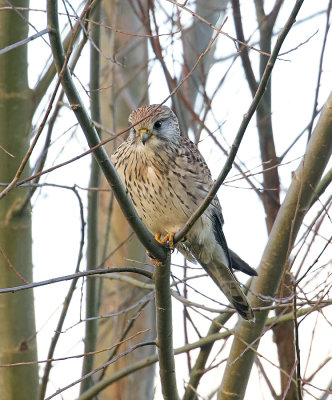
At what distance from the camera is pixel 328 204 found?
3.24 meters

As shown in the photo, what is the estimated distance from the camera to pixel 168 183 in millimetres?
3811

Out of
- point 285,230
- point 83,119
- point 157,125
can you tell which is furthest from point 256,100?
point 157,125

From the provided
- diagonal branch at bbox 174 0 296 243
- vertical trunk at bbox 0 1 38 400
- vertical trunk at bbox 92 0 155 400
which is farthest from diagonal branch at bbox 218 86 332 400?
vertical trunk at bbox 92 0 155 400

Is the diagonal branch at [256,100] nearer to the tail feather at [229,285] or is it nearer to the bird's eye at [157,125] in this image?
the tail feather at [229,285]

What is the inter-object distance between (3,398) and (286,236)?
1.83 metres

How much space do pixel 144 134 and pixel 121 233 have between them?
219cm

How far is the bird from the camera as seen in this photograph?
3805 millimetres

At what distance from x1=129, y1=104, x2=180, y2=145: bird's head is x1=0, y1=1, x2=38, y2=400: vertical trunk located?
2.16 ft

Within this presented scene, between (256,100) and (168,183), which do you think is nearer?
(256,100)

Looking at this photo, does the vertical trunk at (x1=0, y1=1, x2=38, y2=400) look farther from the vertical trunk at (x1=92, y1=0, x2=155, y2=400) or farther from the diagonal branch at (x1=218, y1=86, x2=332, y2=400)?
the vertical trunk at (x1=92, y1=0, x2=155, y2=400)

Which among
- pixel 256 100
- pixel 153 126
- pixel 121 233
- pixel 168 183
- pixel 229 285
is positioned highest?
pixel 121 233

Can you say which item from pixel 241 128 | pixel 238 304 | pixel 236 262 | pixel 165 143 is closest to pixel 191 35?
pixel 165 143

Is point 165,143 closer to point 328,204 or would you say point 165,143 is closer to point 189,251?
point 189,251

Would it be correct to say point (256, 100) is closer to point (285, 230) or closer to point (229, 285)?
point (285, 230)
